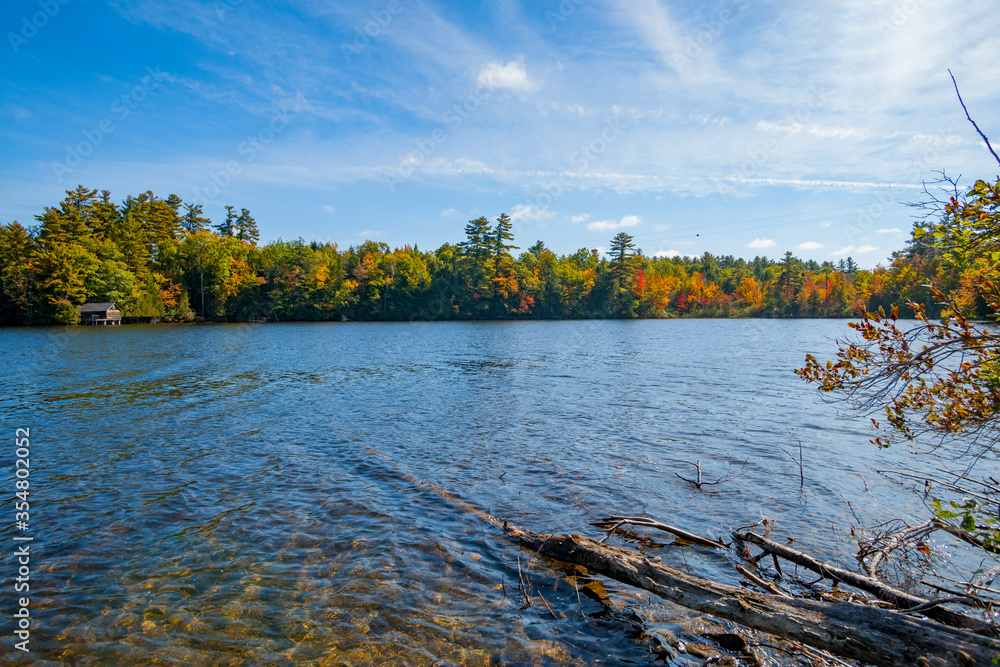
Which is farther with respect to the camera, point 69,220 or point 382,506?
point 69,220

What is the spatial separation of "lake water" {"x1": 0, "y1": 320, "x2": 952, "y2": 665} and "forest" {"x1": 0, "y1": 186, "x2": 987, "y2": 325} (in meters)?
65.4

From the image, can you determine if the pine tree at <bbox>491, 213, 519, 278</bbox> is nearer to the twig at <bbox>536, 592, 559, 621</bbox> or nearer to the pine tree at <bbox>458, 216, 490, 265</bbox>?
the pine tree at <bbox>458, 216, 490, 265</bbox>

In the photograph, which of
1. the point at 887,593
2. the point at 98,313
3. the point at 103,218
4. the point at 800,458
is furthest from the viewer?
the point at 103,218

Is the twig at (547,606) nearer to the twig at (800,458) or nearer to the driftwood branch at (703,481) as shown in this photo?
the driftwood branch at (703,481)

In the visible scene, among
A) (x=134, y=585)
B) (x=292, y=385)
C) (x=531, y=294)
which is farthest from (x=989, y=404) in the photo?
(x=531, y=294)

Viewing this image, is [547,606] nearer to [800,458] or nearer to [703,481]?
[703,481]

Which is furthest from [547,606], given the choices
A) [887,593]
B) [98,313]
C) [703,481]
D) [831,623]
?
[98,313]

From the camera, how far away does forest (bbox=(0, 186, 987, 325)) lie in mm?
72062

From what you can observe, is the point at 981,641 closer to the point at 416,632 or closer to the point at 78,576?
the point at 416,632

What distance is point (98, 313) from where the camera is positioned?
70.8m

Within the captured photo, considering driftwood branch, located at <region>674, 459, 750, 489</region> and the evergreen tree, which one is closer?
driftwood branch, located at <region>674, 459, 750, 489</region>

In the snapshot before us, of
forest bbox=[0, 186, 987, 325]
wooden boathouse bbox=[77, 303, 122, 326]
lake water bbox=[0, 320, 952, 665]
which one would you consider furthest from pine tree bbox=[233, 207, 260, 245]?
lake water bbox=[0, 320, 952, 665]

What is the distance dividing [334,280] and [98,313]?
40594mm

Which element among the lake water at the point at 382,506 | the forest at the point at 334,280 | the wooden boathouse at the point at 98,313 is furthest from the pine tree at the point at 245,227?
the lake water at the point at 382,506
